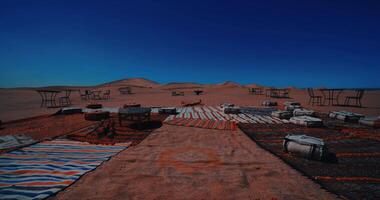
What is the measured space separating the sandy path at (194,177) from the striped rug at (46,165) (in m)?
0.27

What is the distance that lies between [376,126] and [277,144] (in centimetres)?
499

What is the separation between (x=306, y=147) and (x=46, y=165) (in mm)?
5395

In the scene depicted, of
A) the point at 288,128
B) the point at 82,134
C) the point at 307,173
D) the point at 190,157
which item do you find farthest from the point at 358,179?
the point at 82,134

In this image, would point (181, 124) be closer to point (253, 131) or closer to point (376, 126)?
point (253, 131)

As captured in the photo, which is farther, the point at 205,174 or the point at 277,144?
the point at 277,144

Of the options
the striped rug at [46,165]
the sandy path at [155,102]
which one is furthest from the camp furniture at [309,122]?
the striped rug at [46,165]

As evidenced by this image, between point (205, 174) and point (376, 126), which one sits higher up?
point (376, 126)

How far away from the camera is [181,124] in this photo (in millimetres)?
7527

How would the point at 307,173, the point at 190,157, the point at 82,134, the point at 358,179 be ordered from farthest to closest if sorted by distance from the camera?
the point at 82,134 < the point at 190,157 < the point at 307,173 < the point at 358,179

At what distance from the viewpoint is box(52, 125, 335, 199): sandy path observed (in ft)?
8.52

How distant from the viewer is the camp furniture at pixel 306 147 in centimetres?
365

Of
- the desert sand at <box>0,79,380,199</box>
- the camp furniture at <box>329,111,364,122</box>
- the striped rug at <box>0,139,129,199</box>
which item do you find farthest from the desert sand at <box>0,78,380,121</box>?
the desert sand at <box>0,79,380,199</box>

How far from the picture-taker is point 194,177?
308 cm

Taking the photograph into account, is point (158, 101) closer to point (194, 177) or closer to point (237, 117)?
point (237, 117)
